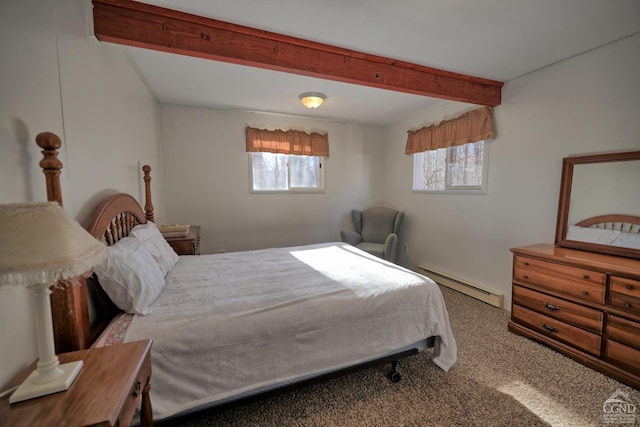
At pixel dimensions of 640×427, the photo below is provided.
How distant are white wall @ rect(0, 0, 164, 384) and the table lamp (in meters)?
0.17

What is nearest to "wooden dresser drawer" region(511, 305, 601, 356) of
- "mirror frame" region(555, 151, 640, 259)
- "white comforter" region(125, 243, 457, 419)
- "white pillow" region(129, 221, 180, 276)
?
"mirror frame" region(555, 151, 640, 259)

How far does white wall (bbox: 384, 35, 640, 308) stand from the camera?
200 cm

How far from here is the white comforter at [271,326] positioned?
1.22 metres

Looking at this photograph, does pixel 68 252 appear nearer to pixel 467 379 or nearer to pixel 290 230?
pixel 467 379

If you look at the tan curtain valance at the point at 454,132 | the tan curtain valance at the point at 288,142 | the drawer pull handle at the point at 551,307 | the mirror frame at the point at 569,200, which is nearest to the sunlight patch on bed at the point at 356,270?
the drawer pull handle at the point at 551,307

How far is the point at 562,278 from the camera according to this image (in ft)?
6.45

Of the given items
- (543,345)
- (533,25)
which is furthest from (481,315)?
(533,25)

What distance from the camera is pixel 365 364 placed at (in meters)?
1.60

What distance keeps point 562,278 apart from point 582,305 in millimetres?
204

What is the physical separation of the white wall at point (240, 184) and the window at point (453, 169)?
3.17 feet

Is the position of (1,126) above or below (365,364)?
above

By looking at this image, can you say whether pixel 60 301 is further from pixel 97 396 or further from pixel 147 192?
pixel 147 192

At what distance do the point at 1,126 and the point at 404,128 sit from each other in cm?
426

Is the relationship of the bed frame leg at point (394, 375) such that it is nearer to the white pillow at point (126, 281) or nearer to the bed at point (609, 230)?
the white pillow at point (126, 281)
